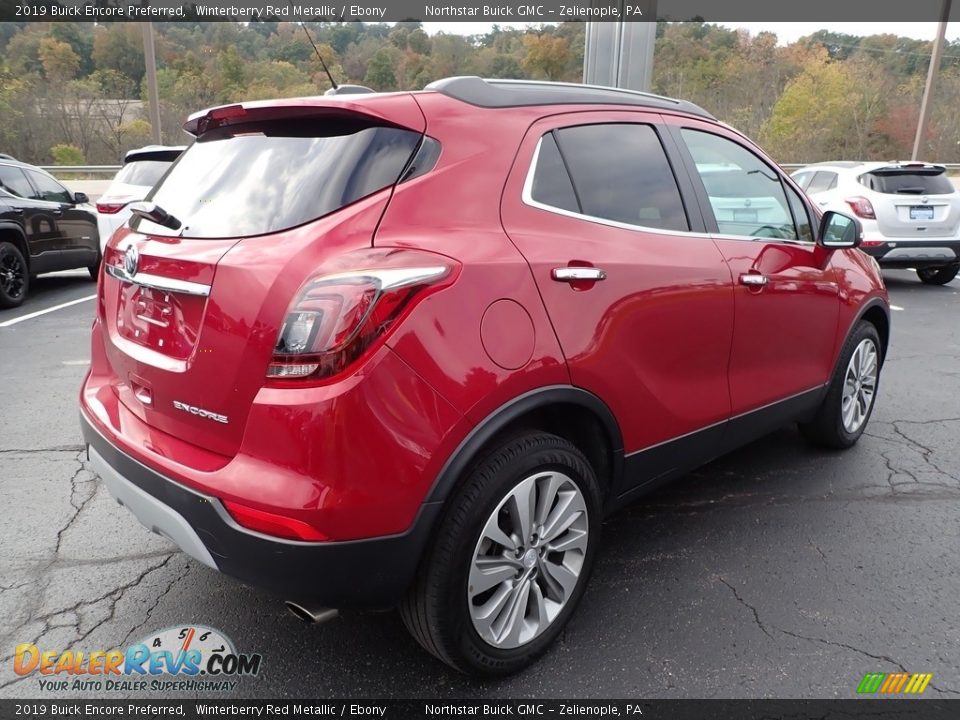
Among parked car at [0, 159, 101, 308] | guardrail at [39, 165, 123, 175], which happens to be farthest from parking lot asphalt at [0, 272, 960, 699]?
guardrail at [39, 165, 123, 175]

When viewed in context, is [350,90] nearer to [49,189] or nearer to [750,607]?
[750,607]

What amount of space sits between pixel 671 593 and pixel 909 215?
352 inches

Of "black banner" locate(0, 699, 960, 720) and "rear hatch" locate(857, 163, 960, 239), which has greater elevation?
"rear hatch" locate(857, 163, 960, 239)

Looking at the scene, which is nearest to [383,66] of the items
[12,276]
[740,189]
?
[12,276]

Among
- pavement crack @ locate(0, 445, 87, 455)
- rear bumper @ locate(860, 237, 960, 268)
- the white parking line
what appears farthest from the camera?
rear bumper @ locate(860, 237, 960, 268)

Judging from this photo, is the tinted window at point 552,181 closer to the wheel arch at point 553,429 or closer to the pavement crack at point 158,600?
the wheel arch at point 553,429

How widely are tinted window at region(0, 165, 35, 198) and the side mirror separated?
9251 millimetres

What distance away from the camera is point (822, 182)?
10.7m

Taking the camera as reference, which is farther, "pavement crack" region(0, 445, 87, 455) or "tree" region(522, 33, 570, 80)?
"tree" region(522, 33, 570, 80)

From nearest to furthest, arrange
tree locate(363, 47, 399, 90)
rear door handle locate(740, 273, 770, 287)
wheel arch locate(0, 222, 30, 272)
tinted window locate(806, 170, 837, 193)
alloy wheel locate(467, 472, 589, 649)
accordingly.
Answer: alloy wheel locate(467, 472, 589, 649) → rear door handle locate(740, 273, 770, 287) → wheel arch locate(0, 222, 30, 272) → tinted window locate(806, 170, 837, 193) → tree locate(363, 47, 399, 90)

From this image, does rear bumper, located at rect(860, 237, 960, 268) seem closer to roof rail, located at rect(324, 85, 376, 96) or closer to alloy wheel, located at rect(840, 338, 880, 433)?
alloy wheel, located at rect(840, 338, 880, 433)

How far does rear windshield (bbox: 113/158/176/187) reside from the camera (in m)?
8.90

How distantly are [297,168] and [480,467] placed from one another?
3.34 feet

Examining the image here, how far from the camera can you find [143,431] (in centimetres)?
213
